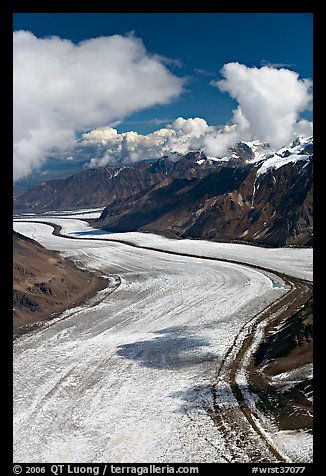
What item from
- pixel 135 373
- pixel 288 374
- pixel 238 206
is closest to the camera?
pixel 288 374

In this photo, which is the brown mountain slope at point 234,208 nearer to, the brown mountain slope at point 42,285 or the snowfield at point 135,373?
the snowfield at point 135,373

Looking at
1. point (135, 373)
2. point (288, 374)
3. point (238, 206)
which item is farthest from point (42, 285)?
point (238, 206)

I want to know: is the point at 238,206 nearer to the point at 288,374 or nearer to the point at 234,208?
the point at 234,208

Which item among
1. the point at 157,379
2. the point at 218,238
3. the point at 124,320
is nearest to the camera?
the point at 157,379

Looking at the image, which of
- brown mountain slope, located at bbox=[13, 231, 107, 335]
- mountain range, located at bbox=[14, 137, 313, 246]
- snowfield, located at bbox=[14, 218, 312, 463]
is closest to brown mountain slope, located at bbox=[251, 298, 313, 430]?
snowfield, located at bbox=[14, 218, 312, 463]
